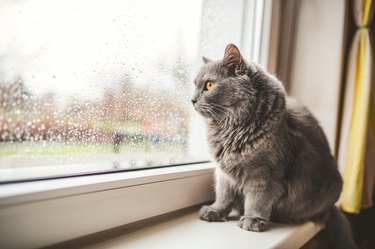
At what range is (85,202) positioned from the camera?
0.65 m

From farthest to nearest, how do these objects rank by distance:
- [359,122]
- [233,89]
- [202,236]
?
[359,122] → [233,89] → [202,236]

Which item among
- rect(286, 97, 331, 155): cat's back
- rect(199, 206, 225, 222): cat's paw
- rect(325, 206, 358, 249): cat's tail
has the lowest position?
rect(325, 206, 358, 249): cat's tail

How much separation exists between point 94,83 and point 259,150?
1.53ft

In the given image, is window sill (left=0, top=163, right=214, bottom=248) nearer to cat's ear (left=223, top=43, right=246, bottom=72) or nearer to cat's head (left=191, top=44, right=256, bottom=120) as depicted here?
cat's head (left=191, top=44, right=256, bottom=120)

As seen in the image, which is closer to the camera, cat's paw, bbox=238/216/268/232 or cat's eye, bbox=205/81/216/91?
cat's paw, bbox=238/216/268/232

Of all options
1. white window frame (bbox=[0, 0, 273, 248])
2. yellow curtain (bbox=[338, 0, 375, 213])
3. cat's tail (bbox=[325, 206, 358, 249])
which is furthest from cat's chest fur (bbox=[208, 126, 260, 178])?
yellow curtain (bbox=[338, 0, 375, 213])

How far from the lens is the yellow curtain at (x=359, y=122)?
46.7 inches

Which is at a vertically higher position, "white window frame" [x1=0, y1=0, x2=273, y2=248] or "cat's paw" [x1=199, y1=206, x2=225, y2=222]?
"white window frame" [x1=0, y1=0, x2=273, y2=248]

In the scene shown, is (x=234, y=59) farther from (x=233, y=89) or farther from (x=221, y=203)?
(x=221, y=203)

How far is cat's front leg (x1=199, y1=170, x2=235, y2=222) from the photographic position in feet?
3.01

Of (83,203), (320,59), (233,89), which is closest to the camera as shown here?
(83,203)

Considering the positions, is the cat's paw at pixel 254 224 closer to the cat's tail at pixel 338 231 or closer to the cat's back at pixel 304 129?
the cat's back at pixel 304 129

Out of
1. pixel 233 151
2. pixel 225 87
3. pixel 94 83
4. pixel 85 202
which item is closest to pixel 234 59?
pixel 225 87

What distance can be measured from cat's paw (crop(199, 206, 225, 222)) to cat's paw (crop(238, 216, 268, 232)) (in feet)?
0.27
